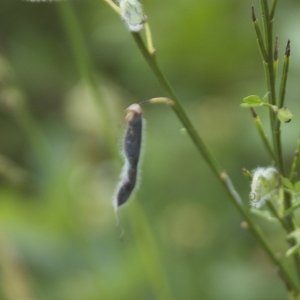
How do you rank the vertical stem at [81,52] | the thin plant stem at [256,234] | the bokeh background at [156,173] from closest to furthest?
the thin plant stem at [256,234], the vertical stem at [81,52], the bokeh background at [156,173]

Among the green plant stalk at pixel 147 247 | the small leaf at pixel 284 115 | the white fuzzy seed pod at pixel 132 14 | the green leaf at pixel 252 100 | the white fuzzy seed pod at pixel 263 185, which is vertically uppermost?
the white fuzzy seed pod at pixel 132 14

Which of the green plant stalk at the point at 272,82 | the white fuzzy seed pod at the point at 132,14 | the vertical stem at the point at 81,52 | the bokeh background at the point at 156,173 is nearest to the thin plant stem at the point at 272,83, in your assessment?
the green plant stalk at the point at 272,82

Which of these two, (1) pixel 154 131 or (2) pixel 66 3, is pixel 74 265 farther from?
(2) pixel 66 3

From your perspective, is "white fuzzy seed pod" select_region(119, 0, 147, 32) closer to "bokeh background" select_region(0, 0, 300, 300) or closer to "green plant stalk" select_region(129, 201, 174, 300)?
"green plant stalk" select_region(129, 201, 174, 300)

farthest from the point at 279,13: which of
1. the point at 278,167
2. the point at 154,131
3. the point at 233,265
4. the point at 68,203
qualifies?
the point at 278,167

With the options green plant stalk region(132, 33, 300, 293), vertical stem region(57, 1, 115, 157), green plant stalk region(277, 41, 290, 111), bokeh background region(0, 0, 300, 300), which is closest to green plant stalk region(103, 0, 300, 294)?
green plant stalk region(132, 33, 300, 293)

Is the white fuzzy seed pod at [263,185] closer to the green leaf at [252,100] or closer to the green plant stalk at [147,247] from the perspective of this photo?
the green leaf at [252,100]
